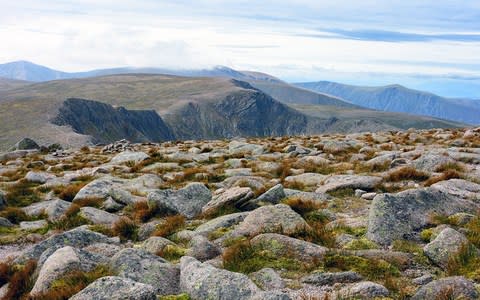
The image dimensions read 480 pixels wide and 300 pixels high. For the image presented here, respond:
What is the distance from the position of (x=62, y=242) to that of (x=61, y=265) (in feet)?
7.41

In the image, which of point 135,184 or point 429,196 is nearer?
point 429,196

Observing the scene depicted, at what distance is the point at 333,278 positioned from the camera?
8.65 m

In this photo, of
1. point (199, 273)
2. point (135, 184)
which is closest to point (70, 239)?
point (199, 273)

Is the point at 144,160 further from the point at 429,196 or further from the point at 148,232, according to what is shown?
the point at 429,196

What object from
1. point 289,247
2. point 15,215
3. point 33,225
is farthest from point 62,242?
point 15,215

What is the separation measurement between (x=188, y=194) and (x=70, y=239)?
557 cm

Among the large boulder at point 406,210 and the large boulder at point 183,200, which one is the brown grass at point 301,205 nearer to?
the large boulder at point 406,210

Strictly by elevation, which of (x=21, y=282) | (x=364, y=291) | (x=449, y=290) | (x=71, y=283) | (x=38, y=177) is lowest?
(x=38, y=177)

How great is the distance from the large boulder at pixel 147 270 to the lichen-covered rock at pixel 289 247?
2.21 meters


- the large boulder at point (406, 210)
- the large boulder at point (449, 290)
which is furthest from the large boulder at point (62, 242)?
the large boulder at point (449, 290)

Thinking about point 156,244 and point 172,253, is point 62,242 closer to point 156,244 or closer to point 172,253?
point 156,244

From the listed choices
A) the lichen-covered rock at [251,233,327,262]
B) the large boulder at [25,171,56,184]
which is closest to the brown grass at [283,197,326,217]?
the lichen-covered rock at [251,233,327,262]

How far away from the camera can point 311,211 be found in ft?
45.3

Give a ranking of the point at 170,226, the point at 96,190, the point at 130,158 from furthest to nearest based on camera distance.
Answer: the point at 130,158 < the point at 96,190 < the point at 170,226
